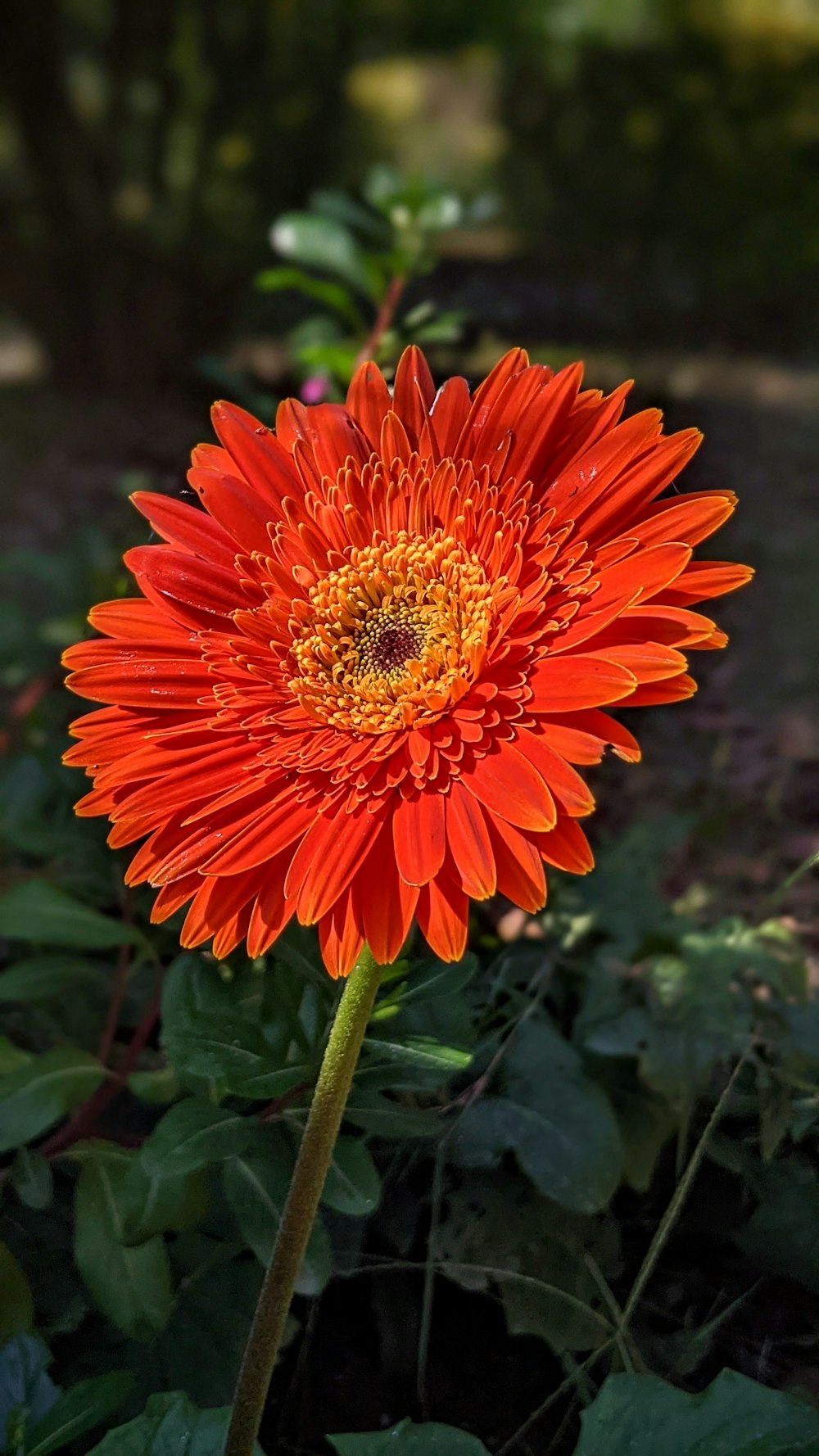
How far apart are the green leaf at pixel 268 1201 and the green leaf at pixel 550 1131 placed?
15cm

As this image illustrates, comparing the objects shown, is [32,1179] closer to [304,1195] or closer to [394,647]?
[304,1195]

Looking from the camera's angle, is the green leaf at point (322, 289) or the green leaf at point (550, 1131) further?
the green leaf at point (322, 289)

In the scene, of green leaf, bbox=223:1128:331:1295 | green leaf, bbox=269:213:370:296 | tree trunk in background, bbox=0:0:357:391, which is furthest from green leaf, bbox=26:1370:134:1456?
tree trunk in background, bbox=0:0:357:391

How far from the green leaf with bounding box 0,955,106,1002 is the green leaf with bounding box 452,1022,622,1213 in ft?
1.13

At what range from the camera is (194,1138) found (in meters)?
0.79

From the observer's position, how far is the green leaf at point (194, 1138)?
2.53 feet

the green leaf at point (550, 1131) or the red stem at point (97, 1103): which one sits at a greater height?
the red stem at point (97, 1103)

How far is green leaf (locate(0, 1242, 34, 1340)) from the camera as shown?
848mm

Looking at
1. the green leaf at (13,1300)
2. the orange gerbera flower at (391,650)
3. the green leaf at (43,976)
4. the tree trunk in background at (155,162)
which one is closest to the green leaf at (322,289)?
the orange gerbera flower at (391,650)

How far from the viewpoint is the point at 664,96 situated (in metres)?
3.99

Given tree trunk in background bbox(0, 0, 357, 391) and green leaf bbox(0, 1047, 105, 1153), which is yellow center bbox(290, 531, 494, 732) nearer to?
green leaf bbox(0, 1047, 105, 1153)

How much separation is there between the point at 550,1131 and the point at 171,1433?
0.33 metres

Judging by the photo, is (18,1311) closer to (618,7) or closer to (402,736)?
(402,736)

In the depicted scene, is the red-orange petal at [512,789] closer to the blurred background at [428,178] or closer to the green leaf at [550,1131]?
the green leaf at [550,1131]
